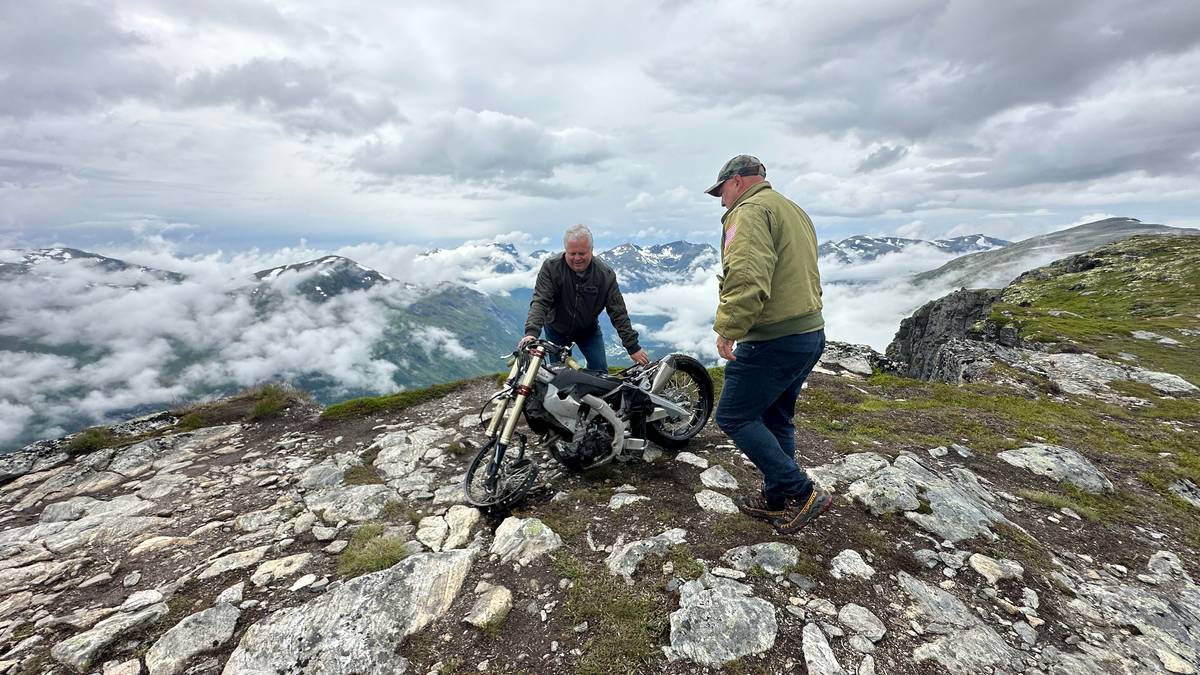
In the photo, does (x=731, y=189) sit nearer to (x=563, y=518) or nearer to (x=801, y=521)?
(x=801, y=521)

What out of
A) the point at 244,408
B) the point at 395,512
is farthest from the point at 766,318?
the point at 244,408

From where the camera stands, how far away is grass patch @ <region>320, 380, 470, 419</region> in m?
12.1

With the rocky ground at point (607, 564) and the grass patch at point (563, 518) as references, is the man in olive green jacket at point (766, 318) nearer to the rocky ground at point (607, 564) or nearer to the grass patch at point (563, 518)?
the rocky ground at point (607, 564)

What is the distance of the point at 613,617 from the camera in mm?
4680

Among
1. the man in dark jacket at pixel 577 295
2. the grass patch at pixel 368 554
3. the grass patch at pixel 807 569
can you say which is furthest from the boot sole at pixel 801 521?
the grass patch at pixel 368 554

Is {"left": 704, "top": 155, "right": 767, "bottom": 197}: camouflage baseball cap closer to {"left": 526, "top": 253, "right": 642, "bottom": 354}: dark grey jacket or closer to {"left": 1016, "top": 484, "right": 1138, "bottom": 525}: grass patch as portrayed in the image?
{"left": 526, "top": 253, "right": 642, "bottom": 354}: dark grey jacket

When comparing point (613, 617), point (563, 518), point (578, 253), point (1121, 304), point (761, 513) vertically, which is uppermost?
point (578, 253)

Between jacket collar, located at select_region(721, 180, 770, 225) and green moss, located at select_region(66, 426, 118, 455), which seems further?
green moss, located at select_region(66, 426, 118, 455)

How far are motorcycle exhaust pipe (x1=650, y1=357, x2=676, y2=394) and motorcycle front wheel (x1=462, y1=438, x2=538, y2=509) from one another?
252 cm

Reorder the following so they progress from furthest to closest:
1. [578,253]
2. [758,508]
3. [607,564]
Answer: [578,253], [758,508], [607,564]

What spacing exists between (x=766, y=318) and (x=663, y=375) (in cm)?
323

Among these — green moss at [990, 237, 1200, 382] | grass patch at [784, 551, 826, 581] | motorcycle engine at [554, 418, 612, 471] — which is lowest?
green moss at [990, 237, 1200, 382]

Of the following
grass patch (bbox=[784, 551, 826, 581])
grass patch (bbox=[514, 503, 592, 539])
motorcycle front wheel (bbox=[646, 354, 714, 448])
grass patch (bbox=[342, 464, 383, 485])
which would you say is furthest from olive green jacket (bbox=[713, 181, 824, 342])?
grass patch (bbox=[342, 464, 383, 485])

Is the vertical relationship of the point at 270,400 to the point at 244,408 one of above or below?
above
